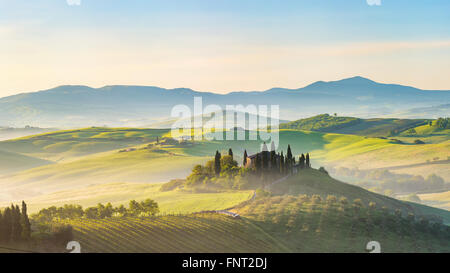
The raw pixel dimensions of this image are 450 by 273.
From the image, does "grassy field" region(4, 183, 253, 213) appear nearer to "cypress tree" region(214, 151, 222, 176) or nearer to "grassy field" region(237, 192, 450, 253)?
"grassy field" region(237, 192, 450, 253)

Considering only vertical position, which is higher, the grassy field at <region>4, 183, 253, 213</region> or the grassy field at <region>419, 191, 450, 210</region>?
the grassy field at <region>4, 183, 253, 213</region>

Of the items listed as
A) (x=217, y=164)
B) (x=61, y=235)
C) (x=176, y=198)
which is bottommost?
(x=176, y=198)

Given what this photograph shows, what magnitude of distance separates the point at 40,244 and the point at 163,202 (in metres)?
36.7

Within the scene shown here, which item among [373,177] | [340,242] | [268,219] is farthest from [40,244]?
[373,177]

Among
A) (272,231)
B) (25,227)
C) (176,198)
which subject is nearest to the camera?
(25,227)

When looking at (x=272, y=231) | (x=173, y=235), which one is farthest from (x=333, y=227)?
(x=173, y=235)

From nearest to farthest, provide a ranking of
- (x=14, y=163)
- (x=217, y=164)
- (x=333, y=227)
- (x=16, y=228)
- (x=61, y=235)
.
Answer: (x=16, y=228)
(x=61, y=235)
(x=333, y=227)
(x=217, y=164)
(x=14, y=163)

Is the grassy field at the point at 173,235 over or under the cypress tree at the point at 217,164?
under

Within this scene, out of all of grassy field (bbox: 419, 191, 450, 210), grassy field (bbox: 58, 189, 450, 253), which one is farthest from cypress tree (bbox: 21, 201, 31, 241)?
grassy field (bbox: 419, 191, 450, 210)

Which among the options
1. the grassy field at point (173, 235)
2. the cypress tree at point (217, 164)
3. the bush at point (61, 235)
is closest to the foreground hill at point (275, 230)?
the grassy field at point (173, 235)

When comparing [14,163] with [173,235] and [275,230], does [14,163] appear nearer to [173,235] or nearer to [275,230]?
[173,235]

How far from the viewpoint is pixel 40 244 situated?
32.9m

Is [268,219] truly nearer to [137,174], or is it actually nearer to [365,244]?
[365,244]

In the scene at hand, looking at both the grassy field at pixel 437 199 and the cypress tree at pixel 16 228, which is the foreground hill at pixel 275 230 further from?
the grassy field at pixel 437 199
